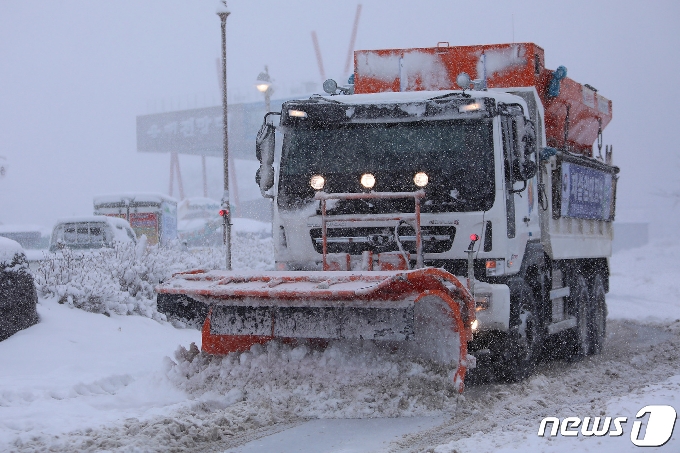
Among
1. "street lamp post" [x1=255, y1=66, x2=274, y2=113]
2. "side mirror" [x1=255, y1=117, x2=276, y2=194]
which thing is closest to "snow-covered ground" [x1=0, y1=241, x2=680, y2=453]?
"side mirror" [x1=255, y1=117, x2=276, y2=194]

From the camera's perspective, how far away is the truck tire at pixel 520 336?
336 inches

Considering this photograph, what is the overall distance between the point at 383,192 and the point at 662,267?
37.3m

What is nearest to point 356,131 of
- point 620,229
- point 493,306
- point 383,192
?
point 383,192

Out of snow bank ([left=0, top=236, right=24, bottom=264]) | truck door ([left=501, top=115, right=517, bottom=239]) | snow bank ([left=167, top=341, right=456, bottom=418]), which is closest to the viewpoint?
snow bank ([left=167, top=341, right=456, bottom=418])

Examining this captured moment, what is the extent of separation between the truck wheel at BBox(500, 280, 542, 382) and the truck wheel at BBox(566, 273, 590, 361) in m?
2.39

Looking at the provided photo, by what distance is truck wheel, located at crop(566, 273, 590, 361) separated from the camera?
11547 mm

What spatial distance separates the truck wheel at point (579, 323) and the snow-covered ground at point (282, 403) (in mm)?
2286

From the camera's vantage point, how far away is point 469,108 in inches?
319

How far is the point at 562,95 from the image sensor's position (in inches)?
424

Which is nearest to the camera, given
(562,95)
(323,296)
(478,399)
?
(323,296)

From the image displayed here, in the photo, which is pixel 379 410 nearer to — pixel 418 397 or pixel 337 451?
pixel 418 397

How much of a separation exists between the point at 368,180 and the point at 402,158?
41 cm

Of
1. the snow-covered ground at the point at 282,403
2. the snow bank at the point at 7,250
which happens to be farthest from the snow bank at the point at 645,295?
the snow bank at the point at 7,250

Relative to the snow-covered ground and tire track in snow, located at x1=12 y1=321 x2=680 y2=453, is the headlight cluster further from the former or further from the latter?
tire track in snow, located at x1=12 y1=321 x2=680 y2=453
